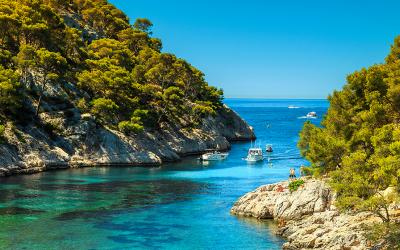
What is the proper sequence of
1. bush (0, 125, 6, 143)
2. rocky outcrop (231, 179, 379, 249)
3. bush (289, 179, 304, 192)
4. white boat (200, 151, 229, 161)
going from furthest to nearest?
white boat (200, 151, 229, 161), bush (0, 125, 6, 143), bush (289, 179, 304, 192), rocky outcrop (231, 179, 379, 249)

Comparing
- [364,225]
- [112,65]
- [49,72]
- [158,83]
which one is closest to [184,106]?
[158,83]

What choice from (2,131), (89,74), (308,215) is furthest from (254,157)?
(308,215)

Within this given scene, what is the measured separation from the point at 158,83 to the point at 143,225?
87.0m

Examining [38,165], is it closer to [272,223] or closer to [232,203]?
[232,203]

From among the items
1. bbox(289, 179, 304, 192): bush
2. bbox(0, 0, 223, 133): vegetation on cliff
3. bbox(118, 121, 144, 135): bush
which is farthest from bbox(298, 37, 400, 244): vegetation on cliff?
bbox(0, 0, 223, 133): vegetation on cliff

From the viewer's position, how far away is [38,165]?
78.1 metres

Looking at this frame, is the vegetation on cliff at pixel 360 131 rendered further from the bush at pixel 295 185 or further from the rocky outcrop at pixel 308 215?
the bush at pixel 295 185

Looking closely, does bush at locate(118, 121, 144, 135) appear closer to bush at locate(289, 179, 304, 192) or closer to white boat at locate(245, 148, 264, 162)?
white boat at locate(245, 148, 264, 162)

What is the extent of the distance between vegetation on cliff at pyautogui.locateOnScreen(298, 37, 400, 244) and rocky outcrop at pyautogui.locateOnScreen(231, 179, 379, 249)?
6.23 feet

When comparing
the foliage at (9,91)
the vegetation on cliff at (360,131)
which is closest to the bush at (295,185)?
the vegetation on cliff at (360,131)

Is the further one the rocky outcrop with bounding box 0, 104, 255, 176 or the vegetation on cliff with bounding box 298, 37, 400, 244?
the rocky outcrop with bounding box 0, 104, 255, 176

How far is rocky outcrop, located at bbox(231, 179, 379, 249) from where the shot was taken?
119ft

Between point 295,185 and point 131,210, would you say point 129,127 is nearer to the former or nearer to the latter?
point 131,210

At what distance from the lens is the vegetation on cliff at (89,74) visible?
87688mm
